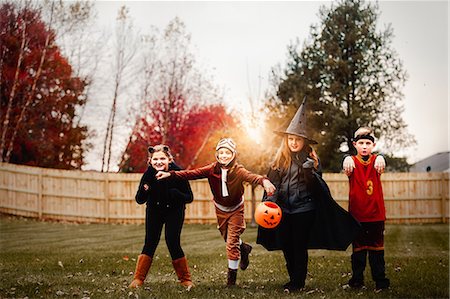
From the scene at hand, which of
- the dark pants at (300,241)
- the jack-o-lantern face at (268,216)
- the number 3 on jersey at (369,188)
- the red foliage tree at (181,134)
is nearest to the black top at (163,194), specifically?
the jack-o-lantern face at (268,216)

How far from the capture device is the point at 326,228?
24.3ft

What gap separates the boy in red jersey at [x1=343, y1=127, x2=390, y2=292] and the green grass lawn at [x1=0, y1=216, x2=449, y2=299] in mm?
334

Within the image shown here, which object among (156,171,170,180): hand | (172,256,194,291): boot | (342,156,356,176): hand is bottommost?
(172,256,194,291): boot

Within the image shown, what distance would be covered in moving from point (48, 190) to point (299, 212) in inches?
648

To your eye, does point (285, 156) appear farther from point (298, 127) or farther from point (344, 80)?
point (344, 80)

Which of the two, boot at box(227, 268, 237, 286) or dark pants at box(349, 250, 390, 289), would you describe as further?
boot at box(227, 268, 237, 286)

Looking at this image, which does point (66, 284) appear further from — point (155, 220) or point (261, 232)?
point (261, 232)

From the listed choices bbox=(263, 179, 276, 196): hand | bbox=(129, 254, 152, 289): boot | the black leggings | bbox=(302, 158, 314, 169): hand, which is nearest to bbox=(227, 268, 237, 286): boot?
the black leggings

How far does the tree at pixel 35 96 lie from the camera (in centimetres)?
2200

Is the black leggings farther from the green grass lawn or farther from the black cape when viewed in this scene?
the black cape

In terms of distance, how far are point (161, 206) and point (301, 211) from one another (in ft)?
5.57

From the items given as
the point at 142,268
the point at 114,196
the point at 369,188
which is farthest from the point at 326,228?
the point at 114,196

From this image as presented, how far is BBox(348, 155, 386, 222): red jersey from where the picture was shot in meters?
7.23

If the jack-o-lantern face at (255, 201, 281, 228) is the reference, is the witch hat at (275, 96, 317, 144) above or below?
above
